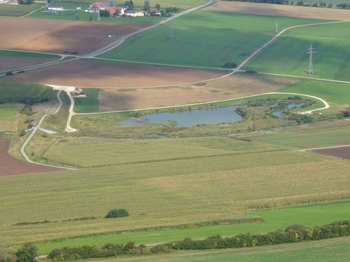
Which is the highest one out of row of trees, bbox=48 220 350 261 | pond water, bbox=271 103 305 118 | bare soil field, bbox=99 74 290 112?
row of trees, bbox=48 220 350 261

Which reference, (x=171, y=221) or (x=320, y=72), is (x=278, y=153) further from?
(x=320, y=72)

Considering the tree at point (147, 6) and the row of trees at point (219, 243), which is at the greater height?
the tree at point (147, 6)

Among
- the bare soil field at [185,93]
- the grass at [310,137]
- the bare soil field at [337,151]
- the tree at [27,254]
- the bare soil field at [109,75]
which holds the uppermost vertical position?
the tree at [27,254]

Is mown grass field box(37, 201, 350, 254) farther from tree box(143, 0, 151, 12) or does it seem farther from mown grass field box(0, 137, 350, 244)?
tree box(143, 0, 151, 12)

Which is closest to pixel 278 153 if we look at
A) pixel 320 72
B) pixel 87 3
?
pixel 320 72

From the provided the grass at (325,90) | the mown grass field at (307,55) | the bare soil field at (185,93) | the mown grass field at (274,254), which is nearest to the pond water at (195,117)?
the bare soil field at (185,93)

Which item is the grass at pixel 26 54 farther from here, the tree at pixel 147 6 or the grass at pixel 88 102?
the tree at pixel 147 6

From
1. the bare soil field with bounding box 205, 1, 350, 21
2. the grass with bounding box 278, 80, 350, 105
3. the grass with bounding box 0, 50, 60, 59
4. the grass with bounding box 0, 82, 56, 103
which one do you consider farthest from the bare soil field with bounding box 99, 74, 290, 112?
the bare soil field with bounding box 205, 1, 350, 21
